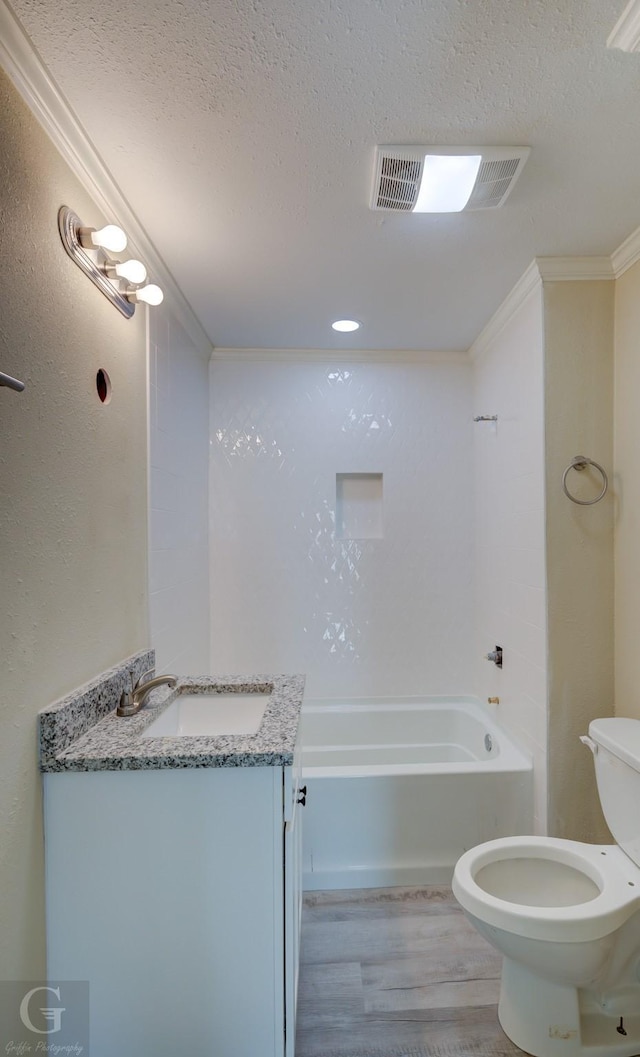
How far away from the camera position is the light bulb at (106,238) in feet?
4.11

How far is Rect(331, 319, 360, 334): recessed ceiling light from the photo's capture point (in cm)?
248

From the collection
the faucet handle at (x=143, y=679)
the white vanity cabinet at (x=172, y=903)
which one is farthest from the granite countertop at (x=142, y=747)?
the faucet handle at (x=143, y=679)

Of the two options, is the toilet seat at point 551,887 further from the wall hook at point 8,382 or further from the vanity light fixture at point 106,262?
the vanity light fixture at point 106,262

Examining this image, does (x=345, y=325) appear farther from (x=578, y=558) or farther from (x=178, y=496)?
(x=578, y=558)

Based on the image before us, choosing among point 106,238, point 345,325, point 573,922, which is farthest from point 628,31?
point 573,922

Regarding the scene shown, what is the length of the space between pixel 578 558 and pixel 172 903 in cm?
171

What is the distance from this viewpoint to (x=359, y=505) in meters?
3.02

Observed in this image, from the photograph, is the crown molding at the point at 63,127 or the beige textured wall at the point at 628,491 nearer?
the crown molding at the point at 63,127

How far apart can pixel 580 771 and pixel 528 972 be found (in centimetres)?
73

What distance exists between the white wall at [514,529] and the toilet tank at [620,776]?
323 mm

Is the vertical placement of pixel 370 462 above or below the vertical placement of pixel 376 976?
above

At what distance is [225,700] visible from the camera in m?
1.68

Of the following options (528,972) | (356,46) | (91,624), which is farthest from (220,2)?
(528,972)

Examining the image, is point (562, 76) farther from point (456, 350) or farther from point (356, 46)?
point (456, 350)
